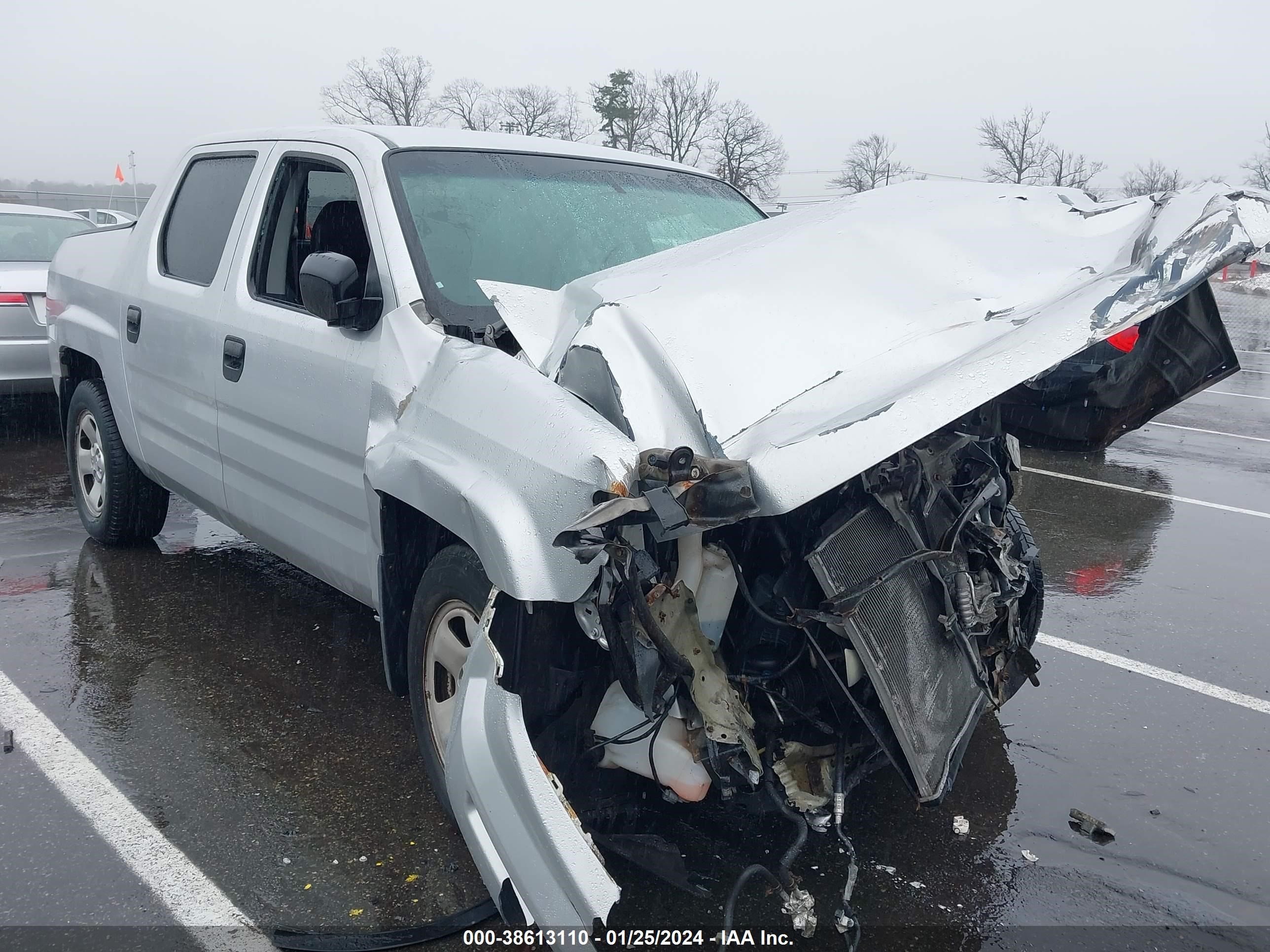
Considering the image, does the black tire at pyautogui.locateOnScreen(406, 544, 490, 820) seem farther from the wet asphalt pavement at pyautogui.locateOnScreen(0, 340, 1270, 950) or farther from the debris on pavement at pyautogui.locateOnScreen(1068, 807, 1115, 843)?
the debris on pavement at pyautogui.locateOnScreen(1068, 807, 1115, 843)

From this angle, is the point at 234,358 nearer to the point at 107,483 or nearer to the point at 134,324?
the point at 134,324

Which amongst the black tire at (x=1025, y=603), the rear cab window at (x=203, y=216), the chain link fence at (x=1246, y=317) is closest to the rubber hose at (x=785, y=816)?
the black tire at (x=1025, y=603)

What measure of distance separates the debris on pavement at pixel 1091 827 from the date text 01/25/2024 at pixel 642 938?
3.44 feet

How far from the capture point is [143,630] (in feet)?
13.9

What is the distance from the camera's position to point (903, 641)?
2.50 metres

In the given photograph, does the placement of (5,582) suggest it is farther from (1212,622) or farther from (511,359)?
(1212,622)

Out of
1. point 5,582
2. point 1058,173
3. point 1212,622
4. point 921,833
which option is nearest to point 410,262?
point 921,833

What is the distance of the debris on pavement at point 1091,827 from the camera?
2932 mm

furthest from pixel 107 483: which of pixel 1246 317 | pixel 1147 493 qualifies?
pixel 1246 317

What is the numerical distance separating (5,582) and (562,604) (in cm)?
371

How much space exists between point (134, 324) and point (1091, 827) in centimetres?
407

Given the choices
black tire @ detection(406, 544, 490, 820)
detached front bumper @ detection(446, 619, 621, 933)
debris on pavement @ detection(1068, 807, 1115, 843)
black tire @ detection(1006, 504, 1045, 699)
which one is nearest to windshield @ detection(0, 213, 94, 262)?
black tire @ detection(406, 544, 490, 820)

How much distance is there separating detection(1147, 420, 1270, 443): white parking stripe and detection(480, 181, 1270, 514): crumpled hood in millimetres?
7121

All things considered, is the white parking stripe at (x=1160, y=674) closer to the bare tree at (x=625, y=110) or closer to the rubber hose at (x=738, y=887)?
the rubber hose at (x=738, y=887)
